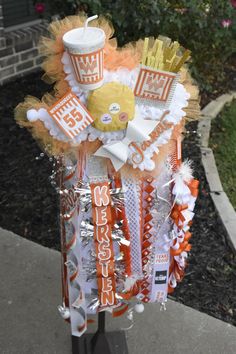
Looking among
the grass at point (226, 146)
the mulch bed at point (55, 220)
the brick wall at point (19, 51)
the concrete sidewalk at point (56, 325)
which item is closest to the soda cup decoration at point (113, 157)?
the concrete sidewalk at point (56, 325)

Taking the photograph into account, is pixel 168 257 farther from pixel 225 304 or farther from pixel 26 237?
pixel 26 237

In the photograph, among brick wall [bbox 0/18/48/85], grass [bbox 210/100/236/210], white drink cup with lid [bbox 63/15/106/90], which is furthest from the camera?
brick wall [bbox 0/18/48/85]

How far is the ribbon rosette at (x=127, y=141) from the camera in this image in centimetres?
173

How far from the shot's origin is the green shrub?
3.94 meters

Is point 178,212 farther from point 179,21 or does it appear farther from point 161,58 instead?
point 179,21

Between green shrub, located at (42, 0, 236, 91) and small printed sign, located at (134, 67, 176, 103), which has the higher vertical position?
small printed sign, located at (134, 67, 176, 103)

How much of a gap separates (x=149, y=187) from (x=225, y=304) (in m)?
1.32

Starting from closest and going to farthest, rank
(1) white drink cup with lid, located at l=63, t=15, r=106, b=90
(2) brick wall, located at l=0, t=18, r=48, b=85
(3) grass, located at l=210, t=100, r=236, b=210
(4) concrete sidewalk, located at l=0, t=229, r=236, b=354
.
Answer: (1) white drink cup with lid, located at l=63, t=15, r=106, b=90 → (4) concrete sidewalk, located at l=0, t=229, r=236, b=354 → (3) grass, located at l=210, t=100, r=236, b=210 → (2) brick wall, located at l=0, t=18, r=48, b=85

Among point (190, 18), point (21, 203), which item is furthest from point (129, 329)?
point (190, 18)

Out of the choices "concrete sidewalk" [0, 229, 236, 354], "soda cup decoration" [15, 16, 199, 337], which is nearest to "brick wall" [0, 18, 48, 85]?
"concrete sidewalk" [0, 229, 236, 354]

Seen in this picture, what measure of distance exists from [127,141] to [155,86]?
22 cm

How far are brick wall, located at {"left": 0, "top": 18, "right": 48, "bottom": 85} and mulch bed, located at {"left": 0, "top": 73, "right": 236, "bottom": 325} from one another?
2.41 feet

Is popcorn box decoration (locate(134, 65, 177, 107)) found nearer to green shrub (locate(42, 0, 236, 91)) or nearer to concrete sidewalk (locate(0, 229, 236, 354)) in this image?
concrete sidewalk (locate(0, 229, 236, 354))

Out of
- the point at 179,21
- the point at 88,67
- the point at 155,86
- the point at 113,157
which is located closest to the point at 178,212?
the point at 113,157
